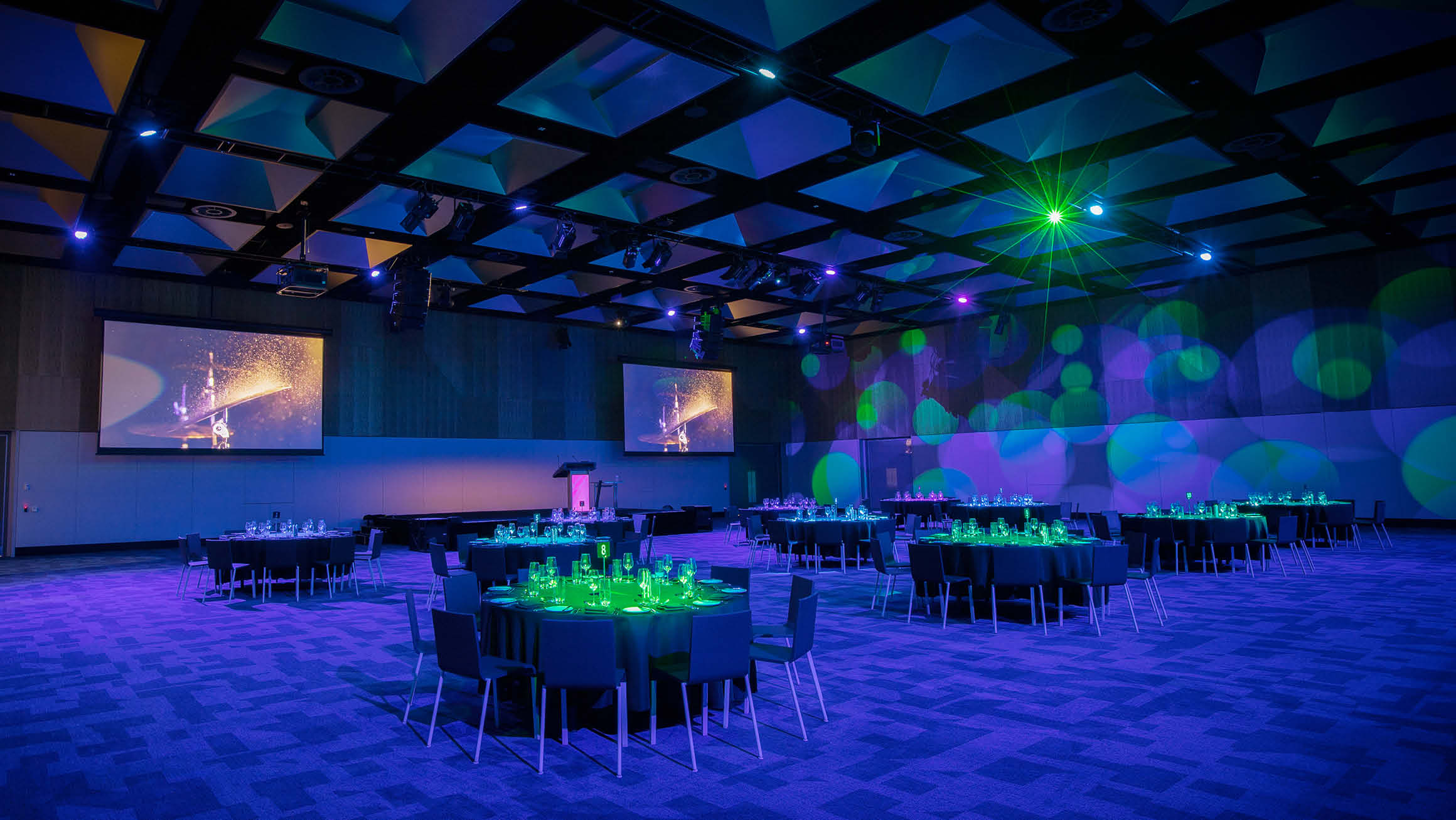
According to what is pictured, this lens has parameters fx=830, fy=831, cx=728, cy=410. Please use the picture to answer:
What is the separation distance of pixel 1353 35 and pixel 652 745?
8.42 meters

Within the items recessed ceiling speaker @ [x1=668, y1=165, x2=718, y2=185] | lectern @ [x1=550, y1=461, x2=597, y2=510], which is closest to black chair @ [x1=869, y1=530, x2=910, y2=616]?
recessed ceiling speaker @ [x1=668, y1=165, x2=718, y2=185]

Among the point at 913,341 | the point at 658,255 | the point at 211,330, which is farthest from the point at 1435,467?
the point at 211,330

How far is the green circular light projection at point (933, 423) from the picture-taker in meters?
21.2

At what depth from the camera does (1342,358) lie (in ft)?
51.3

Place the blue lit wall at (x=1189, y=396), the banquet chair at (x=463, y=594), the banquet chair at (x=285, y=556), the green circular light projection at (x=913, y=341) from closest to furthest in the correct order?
1. the banquet chair at (x=463, y=594)
2. the banquet chair at (x=285, y=556)
3. the blue lit wall at (x=1189, y=396)
4. the green circular light projection at (x=913, y=341)

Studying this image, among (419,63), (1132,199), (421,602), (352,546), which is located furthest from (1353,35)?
(352,546)

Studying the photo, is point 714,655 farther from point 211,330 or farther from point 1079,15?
point 211,330

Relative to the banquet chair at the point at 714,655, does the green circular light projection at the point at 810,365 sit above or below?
above

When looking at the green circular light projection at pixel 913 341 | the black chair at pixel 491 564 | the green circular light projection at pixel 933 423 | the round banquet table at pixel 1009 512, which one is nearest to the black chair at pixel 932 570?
the black chair at pixel 491 564

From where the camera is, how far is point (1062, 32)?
6.80 m

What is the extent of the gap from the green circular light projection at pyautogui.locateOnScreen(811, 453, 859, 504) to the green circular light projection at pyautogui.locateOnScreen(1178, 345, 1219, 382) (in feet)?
28.0

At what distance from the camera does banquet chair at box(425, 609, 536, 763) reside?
400cm

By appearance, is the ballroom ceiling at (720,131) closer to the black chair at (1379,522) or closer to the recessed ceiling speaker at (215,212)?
the recessed ceiling speaker at (215,212)

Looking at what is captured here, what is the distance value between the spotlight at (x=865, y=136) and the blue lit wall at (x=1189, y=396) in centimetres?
1193
